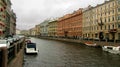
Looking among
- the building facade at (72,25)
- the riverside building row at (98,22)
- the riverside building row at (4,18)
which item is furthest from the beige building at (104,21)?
→ the riverside building row at (4,18)

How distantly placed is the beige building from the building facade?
36.1 ft

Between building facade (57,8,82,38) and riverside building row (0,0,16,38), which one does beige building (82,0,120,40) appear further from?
riverside building row (0,0,16,38)

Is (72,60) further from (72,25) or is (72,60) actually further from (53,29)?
(53,29)

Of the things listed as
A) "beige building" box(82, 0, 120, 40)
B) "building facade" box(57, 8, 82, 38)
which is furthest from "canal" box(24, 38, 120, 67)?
"building facade" box(57, 8, 82, 38)

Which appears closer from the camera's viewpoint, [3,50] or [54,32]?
[3,50]

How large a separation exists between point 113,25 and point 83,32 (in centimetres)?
3304

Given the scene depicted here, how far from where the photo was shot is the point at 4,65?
9.20m

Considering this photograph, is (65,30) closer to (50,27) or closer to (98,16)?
(50,27)

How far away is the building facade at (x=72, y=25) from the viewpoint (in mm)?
112294

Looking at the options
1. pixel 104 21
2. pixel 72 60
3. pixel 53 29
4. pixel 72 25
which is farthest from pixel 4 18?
pixel 53 29

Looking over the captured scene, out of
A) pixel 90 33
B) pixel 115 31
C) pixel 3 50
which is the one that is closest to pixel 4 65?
pixel 3 50

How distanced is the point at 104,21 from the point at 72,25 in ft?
156

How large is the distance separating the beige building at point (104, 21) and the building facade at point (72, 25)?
10994 millimetres

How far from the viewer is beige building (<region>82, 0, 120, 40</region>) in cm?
7006
